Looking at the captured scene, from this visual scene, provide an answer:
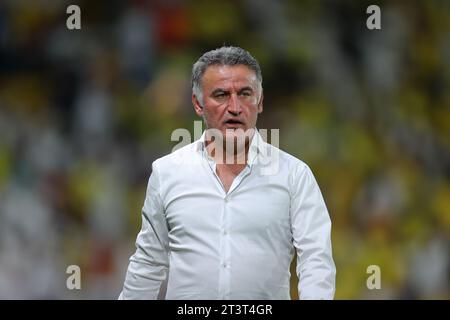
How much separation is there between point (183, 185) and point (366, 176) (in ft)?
5.22

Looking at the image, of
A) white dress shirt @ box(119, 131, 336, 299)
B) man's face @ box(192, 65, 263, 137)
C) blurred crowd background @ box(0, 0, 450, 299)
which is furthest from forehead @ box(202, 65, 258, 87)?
blurred crowd background @ box(0, 0, 450, 299)

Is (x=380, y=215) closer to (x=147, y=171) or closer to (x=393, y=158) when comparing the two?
(x=393, y=158)

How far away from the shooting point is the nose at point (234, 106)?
1471 mm

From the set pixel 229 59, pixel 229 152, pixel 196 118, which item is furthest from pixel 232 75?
pixel 196 118

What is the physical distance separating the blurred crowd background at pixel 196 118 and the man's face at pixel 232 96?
136 cm

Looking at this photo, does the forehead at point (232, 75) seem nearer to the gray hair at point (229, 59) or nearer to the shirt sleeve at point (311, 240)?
the gray hair at point (229, 59)

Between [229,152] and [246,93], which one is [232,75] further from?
[229,152]

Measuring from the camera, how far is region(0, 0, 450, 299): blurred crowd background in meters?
2.85

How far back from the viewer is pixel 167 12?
306cm

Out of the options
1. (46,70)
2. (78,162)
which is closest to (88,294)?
(78,162)

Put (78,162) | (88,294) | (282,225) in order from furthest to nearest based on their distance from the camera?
(78,162)
(88,294)
(282,225)

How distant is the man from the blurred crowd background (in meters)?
1.27

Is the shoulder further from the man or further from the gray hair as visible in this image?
the gray hair

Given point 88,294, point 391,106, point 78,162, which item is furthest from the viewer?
point 391,106
